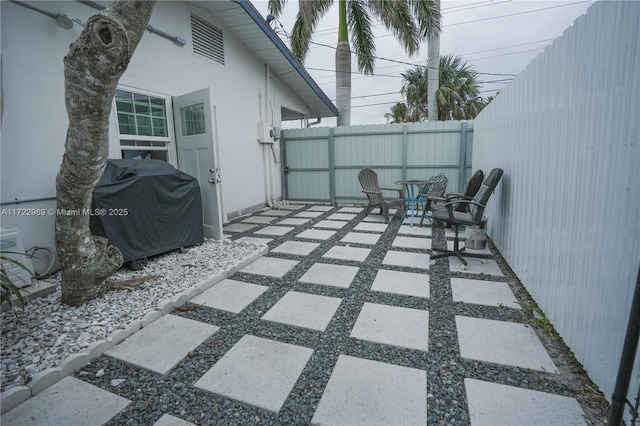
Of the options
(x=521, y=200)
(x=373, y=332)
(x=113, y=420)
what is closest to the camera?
(x=113, y=420)

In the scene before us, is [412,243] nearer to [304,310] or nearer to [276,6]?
[304,310]

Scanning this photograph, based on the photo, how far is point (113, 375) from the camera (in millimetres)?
1651

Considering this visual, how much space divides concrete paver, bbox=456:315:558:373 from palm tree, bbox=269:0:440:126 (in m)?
7.04

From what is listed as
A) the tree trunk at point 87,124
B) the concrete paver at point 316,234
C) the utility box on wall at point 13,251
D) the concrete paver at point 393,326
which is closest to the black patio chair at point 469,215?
the concrete paver at point 393,326

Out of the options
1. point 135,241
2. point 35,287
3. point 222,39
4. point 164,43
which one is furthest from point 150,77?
point 35,287

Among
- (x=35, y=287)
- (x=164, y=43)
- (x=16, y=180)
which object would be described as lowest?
(x=35, y=287)

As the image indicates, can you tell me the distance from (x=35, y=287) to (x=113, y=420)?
1.81m

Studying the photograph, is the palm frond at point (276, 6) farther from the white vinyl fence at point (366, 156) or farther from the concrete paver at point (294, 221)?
the concrete paver at point (294, 221)

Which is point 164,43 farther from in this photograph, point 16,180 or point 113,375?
point 113,375

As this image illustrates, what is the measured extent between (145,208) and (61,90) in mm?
1499

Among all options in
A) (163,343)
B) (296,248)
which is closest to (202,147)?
(296,248)

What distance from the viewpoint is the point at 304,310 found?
2326mm

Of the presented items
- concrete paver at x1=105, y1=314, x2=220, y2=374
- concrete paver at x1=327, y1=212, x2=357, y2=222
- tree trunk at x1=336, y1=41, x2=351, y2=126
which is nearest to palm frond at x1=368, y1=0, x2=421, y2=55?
tree trunk at x1=336, y1=41, x2=351, y2=126

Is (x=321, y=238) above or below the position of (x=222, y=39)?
below
